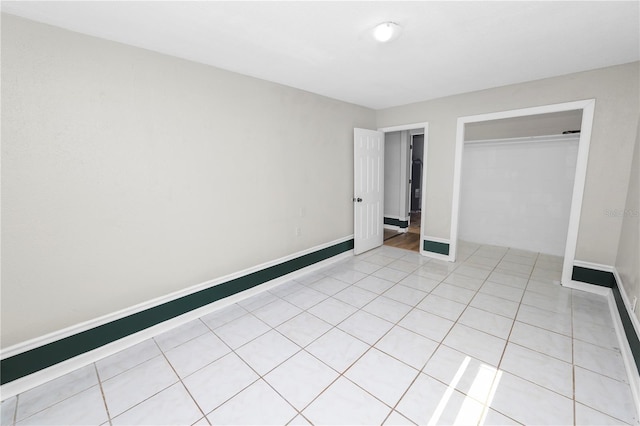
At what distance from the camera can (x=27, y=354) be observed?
1.82 m

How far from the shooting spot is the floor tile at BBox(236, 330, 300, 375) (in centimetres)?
204

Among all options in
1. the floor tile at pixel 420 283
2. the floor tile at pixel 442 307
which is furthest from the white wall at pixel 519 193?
the floor tile at pixel 442 307

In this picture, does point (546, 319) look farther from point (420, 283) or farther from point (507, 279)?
point (420, 283)

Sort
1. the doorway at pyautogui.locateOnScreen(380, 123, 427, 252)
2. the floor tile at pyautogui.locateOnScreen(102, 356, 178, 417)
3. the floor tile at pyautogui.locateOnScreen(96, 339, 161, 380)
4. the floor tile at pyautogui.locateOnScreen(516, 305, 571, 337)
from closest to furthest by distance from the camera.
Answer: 1. the floor tile at pyautogui.locateOnScreen(102, 356, 178, 417)
2. the floor tile at pyautogui.locateOnScreen(96, 339, 161, 380)
3. the floor tile at pyautogui.locateOnScreen(516, 305, 571, 337)
4. the doorway at pyautogui.locateOnScreen(380, 123, 427, 252)

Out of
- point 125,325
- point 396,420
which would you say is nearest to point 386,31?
point 396,420

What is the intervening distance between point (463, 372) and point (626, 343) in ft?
4.62

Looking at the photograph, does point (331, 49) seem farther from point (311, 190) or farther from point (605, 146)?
point (605, 146)

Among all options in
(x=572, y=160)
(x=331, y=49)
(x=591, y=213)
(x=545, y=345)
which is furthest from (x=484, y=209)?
(x=331, y=49)

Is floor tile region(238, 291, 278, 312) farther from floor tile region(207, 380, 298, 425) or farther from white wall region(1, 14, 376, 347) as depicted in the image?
floor tile region(207, 380, 298, 425)

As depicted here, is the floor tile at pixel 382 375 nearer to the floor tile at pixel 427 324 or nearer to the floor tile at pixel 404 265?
the floor tile at pixel 427 324

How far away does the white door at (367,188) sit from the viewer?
4.30 m

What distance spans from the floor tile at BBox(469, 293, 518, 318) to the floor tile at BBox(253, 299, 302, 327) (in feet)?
6.38

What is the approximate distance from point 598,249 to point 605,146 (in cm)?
114

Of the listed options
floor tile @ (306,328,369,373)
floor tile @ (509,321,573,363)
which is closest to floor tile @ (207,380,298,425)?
floor tile @ (306,328,369,373)
